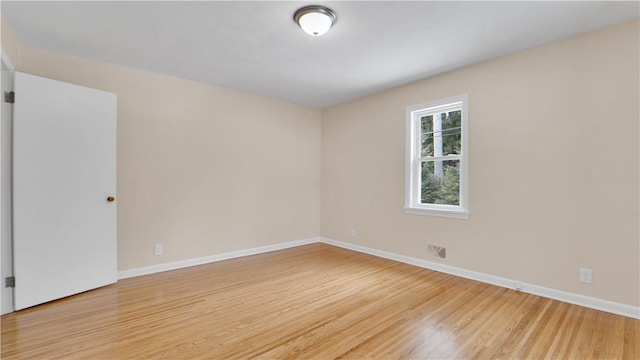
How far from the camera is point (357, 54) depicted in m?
3.03

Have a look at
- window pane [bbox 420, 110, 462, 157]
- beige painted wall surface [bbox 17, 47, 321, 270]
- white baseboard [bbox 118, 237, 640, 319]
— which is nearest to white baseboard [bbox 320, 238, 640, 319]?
white baseboard [bbox 118, 237, 640, 319]

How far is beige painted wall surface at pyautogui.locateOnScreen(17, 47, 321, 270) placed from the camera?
3330mm

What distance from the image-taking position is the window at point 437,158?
11.3 feet

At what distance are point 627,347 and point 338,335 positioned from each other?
1.97 metres

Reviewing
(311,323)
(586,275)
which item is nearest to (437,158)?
(586,275)

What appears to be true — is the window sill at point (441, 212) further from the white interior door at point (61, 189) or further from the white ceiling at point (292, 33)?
the white interior door at point (61, 189)

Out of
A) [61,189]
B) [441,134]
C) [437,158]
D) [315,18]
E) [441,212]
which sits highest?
[315,18]

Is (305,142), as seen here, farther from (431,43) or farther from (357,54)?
(431,43)

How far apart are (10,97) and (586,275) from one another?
17.6 feet

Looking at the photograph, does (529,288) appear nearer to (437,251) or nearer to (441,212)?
(437,251)

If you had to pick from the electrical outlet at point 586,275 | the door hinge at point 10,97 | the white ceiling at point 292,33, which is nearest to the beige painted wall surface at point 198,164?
the white ceiling at point 292,33

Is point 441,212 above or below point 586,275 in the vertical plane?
above

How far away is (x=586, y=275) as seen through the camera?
259 cm

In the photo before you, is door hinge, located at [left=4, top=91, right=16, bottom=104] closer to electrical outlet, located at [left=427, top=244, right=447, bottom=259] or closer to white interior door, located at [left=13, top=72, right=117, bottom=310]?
white interior door, located at [left=13, top=72, right=117, bottom=310]
